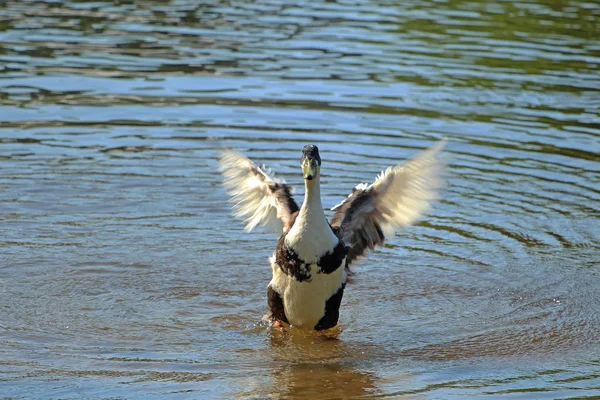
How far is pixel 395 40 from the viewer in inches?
764

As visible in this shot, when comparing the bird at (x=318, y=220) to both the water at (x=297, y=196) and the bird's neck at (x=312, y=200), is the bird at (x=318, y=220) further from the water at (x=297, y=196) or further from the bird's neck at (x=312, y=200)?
the water at (x=297, y=196)

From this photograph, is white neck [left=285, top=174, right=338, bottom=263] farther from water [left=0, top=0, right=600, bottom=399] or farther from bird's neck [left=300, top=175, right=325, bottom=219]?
water [left=0, top=0, right=600, bottom=399]

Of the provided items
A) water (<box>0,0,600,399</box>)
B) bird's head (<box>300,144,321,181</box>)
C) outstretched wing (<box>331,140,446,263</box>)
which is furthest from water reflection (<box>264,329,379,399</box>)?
bird's head (<box>300,144,321,181</box>)

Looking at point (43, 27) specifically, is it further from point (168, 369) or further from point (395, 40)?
point (168, 369)

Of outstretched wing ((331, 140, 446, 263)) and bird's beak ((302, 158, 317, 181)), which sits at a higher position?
bird's beak ((302, 158, 317, 181))

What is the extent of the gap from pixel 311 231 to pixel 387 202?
1.30 meters

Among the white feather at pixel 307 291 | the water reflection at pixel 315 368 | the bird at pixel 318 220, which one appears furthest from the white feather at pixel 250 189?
the water reflection at pixel 315 368

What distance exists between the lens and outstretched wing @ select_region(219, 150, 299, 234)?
9719 mm

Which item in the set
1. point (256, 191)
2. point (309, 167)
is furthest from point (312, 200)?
point (256, 191)

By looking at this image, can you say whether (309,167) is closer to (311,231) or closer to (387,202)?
(311,231)

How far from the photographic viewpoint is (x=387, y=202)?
963cm

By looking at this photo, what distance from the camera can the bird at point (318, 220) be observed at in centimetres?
862

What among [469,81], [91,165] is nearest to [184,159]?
[91,165]

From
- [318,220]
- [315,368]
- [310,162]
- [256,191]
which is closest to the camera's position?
Answer: [315,368]
